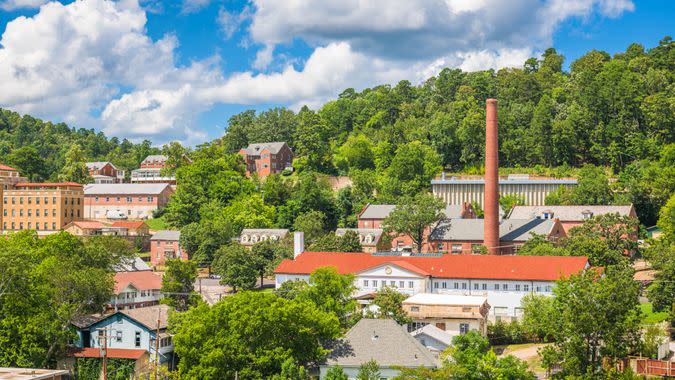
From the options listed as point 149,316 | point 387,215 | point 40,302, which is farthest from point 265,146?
point 40,302

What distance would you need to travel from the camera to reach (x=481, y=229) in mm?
91688

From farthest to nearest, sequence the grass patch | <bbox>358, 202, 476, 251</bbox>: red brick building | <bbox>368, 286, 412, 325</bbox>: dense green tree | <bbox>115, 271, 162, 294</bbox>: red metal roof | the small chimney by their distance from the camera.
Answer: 1. <bbox>358, 202, 476, 251</bbox>: red brick building
2. the small chimney
3. <bbox>115, 271, 162, 294</bbox>: red metal roof
4. the grass patch
5. <bbox>368, 286, 412, 325</bbox>: dense green tree

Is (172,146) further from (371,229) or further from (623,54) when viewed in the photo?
(623,54)

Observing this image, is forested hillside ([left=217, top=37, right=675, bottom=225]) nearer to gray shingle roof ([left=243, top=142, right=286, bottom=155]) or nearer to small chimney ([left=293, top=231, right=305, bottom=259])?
gray shingle roof ([left=243, top=142, right=286, bottom=155])

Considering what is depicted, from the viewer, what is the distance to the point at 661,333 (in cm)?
5250

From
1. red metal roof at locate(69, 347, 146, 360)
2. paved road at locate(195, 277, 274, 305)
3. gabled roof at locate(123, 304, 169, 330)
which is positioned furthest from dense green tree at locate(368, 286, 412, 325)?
red metal roof at locate(69, 347, 146, 360)

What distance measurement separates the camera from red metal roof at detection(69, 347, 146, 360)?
178 feet

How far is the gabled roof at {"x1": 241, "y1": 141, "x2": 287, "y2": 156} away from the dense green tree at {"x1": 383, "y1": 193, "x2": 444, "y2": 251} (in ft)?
168

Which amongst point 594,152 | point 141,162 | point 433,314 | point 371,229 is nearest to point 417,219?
point 371,229

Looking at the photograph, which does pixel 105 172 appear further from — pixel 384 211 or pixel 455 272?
pixel 455 272

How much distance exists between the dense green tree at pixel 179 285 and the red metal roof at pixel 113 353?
11148 mm

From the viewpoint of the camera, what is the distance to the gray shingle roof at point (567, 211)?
297ft

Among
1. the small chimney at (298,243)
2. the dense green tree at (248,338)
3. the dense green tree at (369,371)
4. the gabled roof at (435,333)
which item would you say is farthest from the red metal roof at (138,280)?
the dense green tree at (369,371)

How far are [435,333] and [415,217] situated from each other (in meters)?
33.9
